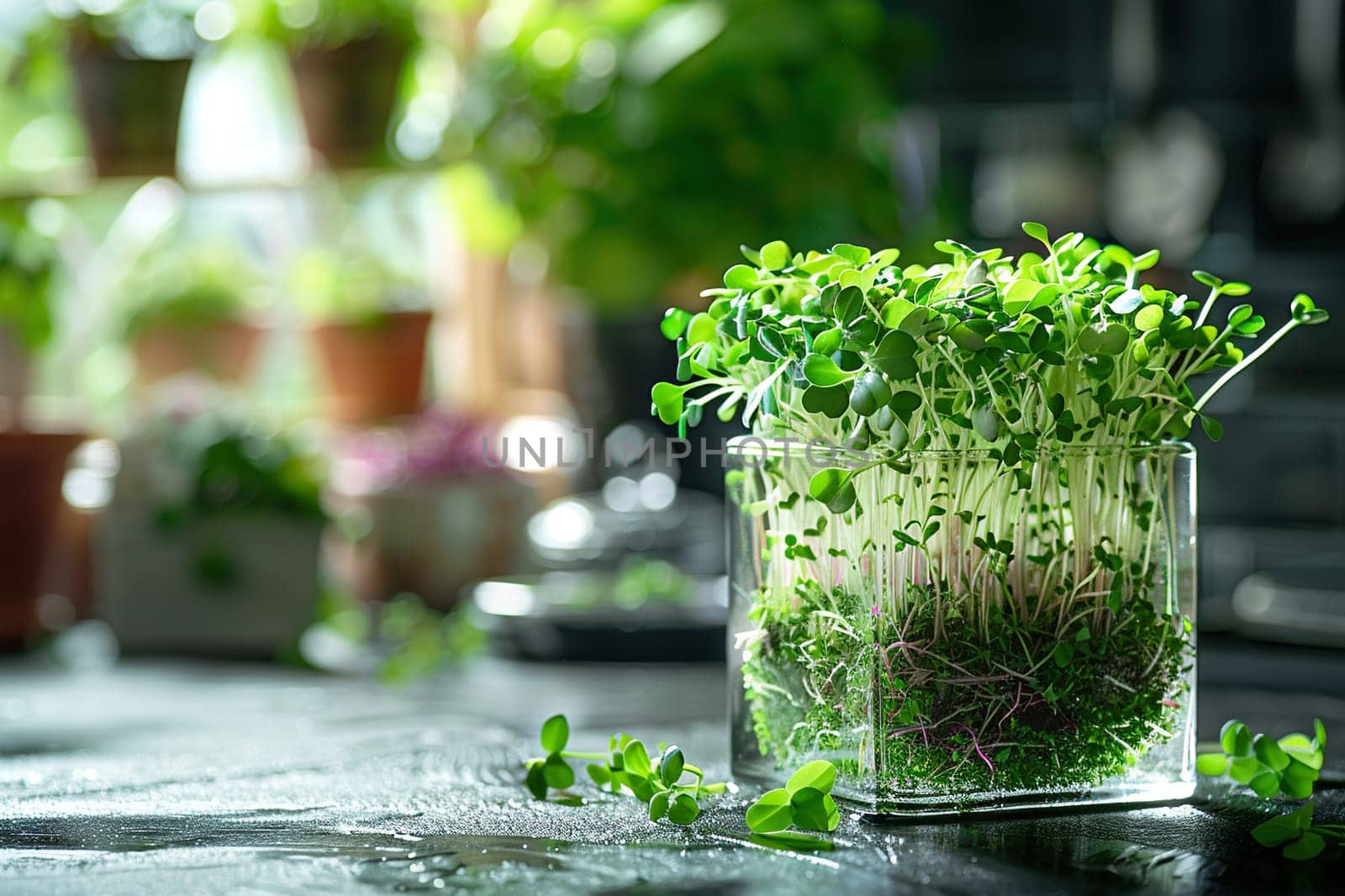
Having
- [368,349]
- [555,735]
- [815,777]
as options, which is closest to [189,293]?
[368,349]

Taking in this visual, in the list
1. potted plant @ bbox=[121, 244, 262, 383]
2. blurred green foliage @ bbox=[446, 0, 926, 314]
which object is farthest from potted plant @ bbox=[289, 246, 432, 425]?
blurred green foliage @ bbox=[446, 0, 926, 314]

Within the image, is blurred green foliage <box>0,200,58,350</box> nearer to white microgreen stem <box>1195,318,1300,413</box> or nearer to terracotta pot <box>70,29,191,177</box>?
terracotta pot <box>70,29,191,177</box>

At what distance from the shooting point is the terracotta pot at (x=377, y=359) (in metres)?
2.19

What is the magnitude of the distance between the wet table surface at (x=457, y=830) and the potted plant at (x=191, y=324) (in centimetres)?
122


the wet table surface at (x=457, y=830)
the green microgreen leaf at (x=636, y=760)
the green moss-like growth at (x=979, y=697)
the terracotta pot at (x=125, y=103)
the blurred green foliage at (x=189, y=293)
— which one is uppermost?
the terracotta pot at (x=125, y=103)

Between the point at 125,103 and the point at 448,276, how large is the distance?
2.91ft

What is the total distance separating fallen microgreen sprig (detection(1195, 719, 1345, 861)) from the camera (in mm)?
571

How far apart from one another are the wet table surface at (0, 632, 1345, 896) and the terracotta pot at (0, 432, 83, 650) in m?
0.67

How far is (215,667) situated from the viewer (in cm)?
139

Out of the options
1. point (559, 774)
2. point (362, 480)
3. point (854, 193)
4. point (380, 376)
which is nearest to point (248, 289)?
point (380, 376)

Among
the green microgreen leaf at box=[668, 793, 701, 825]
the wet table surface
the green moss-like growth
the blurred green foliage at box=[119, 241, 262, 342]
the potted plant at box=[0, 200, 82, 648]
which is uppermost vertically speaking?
the blurred green foliage at box=[119, 241, 262, 342]

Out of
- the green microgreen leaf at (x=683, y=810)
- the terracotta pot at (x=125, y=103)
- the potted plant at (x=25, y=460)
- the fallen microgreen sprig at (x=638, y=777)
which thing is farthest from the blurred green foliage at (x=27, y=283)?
the green microgreen leaf at (x=683, y=810)

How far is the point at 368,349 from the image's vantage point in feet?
7.18

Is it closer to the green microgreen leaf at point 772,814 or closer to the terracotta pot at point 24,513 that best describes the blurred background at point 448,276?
the terracotta pot at point 24,513
